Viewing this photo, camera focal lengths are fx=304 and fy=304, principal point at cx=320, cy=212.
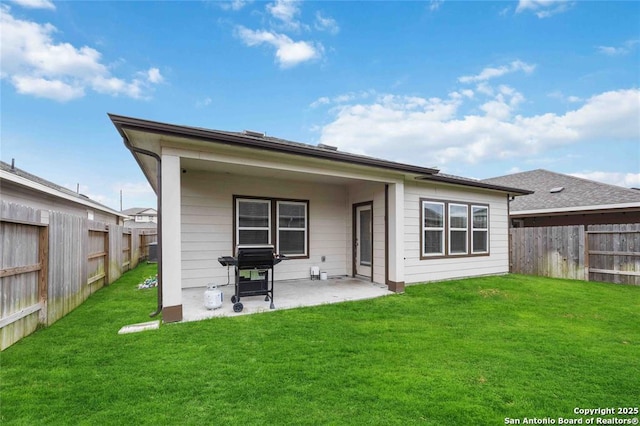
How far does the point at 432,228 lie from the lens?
25.1 ft

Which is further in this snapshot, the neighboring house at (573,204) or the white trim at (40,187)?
the neighboring house at (573,204)

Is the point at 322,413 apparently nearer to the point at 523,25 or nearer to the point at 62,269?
the point at 62,269

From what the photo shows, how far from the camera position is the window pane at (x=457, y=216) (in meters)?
7.97

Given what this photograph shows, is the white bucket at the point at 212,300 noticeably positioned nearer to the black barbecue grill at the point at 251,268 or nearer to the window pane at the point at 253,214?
the black barbecue grill at the point at 251,268

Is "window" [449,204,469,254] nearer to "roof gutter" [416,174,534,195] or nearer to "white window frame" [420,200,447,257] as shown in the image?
"white window frame" [420,200,447,257]

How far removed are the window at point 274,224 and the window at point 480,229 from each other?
15.2 ft

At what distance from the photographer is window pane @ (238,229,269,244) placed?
275 inches

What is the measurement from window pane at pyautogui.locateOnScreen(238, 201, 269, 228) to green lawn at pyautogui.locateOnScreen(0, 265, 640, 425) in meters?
2.69

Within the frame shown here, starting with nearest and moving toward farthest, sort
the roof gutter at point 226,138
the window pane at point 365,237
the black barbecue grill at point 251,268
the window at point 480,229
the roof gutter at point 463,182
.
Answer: the roof gutter at point 226,138
the black barbecue grill at point 251,268
the roof gutter at point 463,182
the window pane at point 365,237
the window at point 480,229

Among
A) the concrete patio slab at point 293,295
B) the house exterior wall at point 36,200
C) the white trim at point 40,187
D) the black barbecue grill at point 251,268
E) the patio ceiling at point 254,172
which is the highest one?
the patio ceiling at point 254,172

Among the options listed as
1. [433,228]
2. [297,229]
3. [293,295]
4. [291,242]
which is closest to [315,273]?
[291,242]

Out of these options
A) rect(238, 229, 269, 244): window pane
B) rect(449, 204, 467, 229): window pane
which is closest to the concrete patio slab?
rect(238, 229, 269, 244): window pane

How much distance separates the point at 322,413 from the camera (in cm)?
220

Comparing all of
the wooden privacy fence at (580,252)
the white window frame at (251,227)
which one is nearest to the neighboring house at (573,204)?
the wooden privacy fence at (580,252)
